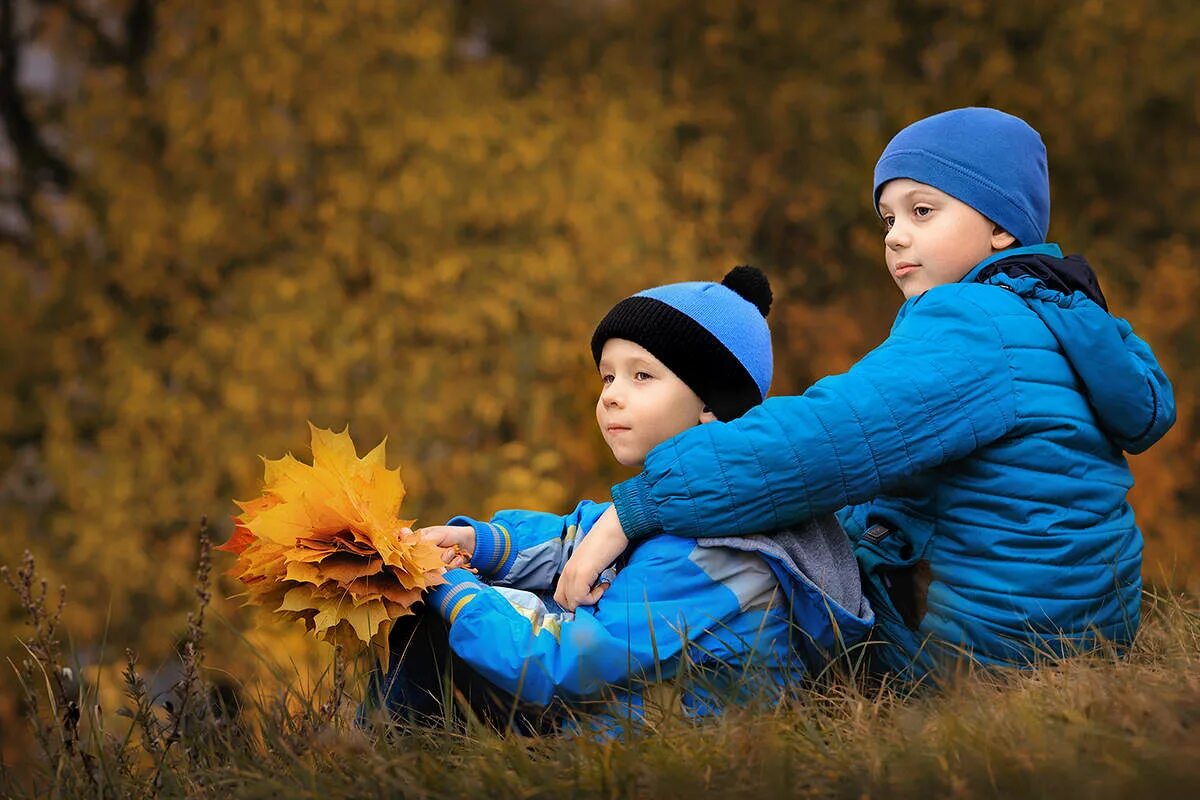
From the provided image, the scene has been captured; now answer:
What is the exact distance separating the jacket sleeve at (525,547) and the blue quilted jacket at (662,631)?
0.25 m

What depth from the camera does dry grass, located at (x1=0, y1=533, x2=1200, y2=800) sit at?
1.73m

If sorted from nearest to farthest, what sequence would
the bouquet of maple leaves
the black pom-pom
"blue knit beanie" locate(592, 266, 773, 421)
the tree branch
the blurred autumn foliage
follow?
the bouquet of maple leaves < "blue knit beanie" locate(592, 266, 773, 421) < the black pom-pom < the blurred autumn foliage < the tree branch

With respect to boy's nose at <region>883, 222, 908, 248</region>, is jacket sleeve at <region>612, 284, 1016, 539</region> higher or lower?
lower

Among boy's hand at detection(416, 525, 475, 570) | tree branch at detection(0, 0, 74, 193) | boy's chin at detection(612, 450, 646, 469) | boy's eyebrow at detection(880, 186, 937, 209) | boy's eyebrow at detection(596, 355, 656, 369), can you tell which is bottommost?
boy's hand at detection(416, 525, 475, 570)

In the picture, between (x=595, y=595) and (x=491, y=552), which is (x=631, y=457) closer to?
(x=595, y=595)

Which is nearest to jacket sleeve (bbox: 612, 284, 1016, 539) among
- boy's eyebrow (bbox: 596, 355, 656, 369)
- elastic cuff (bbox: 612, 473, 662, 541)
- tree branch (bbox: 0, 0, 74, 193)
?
elastic cuff (bbox: 612, 473, 662, 541)

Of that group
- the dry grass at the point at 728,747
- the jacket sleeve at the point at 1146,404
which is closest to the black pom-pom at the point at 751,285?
the jacket sleeve at the point at 1146,404

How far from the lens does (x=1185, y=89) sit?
5562 mm

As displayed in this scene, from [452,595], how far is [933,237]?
1.16 meters

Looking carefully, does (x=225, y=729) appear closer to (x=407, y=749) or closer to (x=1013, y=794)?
(x=407, y=749)

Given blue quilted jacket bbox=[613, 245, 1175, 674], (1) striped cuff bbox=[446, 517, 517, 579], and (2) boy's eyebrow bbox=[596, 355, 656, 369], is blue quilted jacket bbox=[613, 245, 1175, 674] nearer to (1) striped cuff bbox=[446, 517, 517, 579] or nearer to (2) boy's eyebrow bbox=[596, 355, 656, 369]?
(2) boy's eyebrow bbox=[596, 355, 656, 369]

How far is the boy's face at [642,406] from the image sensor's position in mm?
2445

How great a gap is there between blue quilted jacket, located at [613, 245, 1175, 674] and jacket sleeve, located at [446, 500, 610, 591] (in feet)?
1.49

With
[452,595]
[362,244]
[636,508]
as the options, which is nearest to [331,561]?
[452,595]
